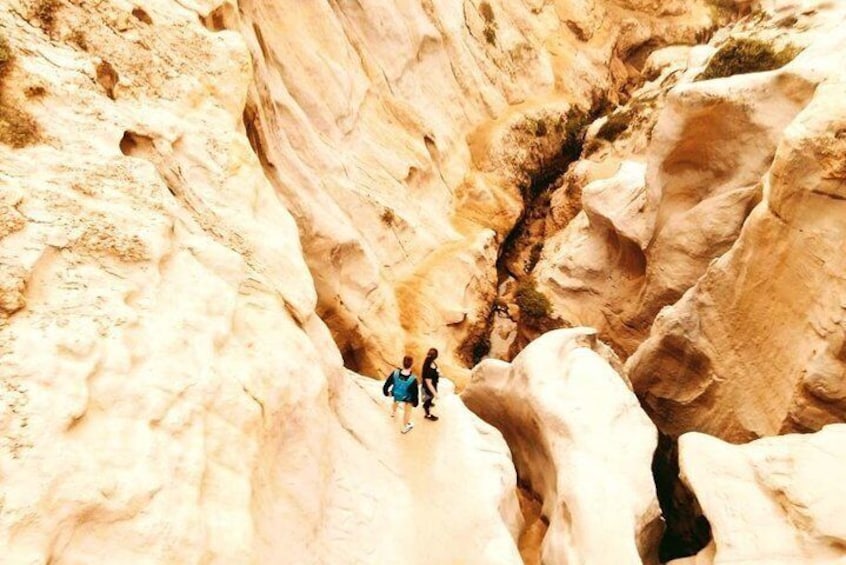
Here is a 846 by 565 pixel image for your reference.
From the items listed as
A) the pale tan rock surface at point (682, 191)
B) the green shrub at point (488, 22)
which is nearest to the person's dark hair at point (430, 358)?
the pale tan rock surface at point (682, 191)

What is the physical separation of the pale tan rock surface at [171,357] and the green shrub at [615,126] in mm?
20637

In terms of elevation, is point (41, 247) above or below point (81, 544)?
above

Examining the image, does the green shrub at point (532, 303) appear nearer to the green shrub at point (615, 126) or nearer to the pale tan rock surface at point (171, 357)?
the pale tan rock surface at point (171, 357)

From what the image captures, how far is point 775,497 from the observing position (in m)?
7.41

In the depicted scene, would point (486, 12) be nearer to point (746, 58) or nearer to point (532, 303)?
point (746, 58)

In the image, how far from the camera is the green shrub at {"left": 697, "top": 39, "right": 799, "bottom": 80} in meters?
18.3

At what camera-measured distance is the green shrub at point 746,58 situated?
720 inches

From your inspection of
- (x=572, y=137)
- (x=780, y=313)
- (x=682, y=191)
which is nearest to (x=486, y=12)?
(x=572, y=137)

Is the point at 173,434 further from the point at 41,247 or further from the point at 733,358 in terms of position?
the point at 733,358

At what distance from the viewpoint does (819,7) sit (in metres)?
19.5

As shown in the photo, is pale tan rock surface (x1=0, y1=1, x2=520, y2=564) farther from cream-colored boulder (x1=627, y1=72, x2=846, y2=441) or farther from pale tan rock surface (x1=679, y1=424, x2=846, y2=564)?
cream-colored boulder (x1=627, y1=72, x2=846, y2=441)

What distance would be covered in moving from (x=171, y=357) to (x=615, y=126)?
84.6 feet

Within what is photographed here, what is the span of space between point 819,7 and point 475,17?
1611 cm

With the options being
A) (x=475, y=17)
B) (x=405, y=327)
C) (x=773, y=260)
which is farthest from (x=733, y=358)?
(x=475, y=17)
